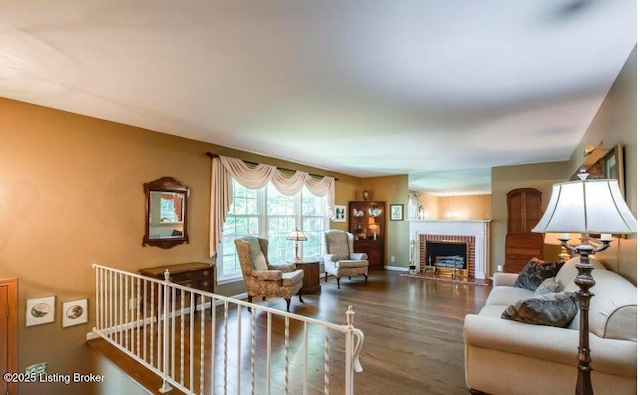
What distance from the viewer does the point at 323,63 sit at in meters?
2.26

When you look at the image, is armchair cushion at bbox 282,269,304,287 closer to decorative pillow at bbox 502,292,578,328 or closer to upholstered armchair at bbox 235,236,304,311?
upholstered armchair at bbox 235,236,304,311

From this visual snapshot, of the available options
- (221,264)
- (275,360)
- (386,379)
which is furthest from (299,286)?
(386,379)

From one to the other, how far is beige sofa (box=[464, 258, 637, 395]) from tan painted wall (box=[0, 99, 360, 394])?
12.1 feet

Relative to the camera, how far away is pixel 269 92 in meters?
2.79

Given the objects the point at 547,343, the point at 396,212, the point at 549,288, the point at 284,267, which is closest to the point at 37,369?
the point at 284,267

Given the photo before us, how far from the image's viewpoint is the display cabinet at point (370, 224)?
7.91 metres

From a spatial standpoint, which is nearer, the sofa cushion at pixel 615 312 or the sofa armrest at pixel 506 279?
the sofa cushion at pixel 615 312

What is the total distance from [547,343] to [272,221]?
4513mm

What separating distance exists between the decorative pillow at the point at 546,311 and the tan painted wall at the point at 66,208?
154 inches

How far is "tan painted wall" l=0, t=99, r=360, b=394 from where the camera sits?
299 centimetres

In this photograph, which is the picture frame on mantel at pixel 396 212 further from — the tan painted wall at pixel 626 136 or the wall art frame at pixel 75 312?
the wall art frame at pixel 75 312

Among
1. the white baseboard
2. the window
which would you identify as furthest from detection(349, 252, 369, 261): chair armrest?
the white baseboard

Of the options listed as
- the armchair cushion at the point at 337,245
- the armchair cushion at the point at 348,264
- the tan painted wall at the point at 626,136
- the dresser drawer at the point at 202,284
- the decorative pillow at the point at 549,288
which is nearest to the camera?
the tan painted wall at the point at 626,136

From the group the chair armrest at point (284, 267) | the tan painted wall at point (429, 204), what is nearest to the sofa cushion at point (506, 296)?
the chair armrest at point (284, 267)
